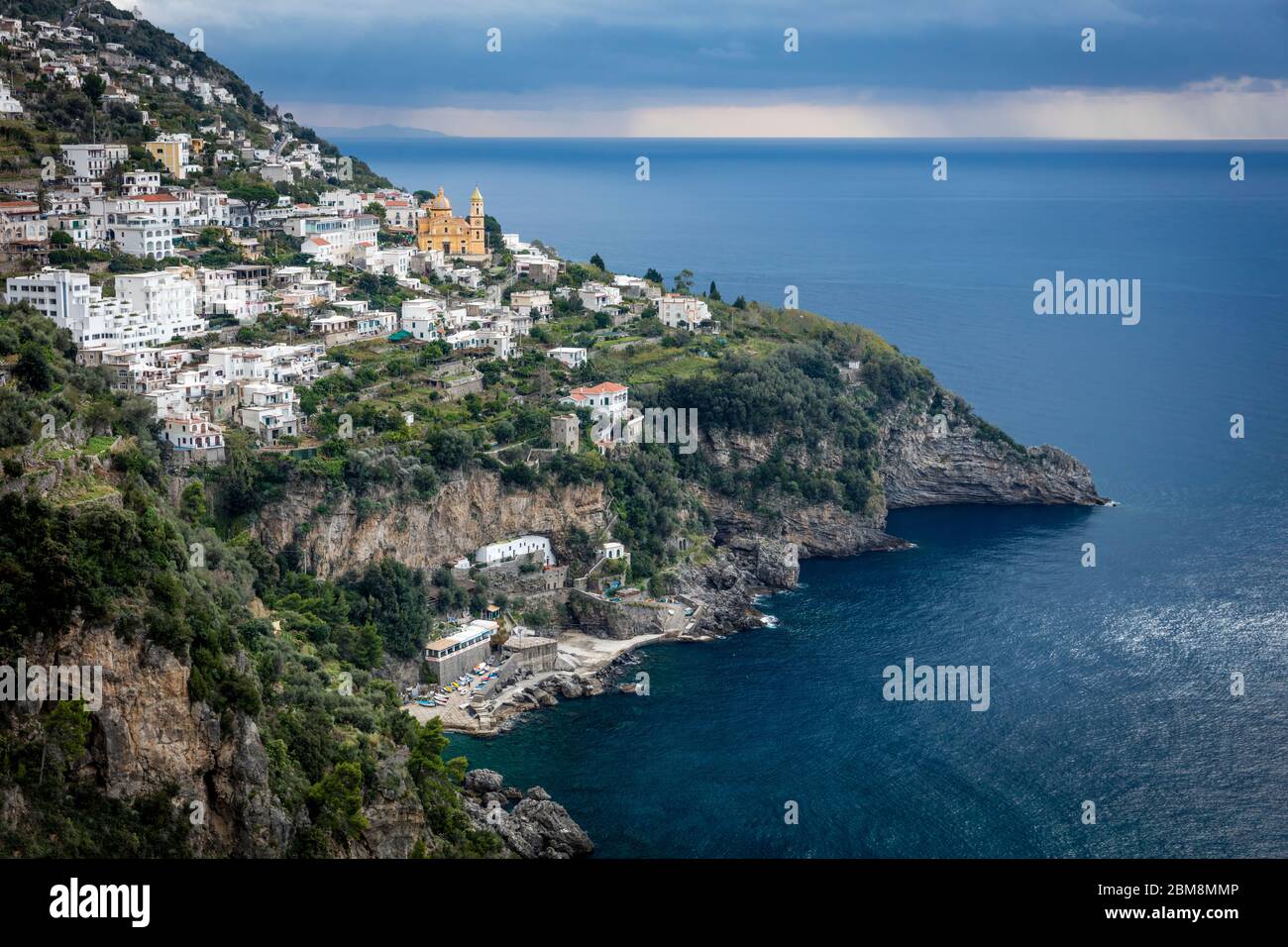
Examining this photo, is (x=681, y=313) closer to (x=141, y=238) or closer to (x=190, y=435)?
(x=141, y=238)

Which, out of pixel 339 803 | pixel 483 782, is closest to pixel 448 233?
pixel 483 782

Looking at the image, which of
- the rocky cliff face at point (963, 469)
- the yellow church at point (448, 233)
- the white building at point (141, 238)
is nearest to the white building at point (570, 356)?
the yellow church at point (448, 233)

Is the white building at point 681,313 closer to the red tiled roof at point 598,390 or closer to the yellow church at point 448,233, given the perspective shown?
the yellow church at point 448,233

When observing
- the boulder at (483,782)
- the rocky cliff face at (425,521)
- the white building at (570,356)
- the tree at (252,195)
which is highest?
the tree at (252,195)

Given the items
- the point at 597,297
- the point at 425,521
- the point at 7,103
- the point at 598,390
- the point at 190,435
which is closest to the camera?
the point at 190,435
